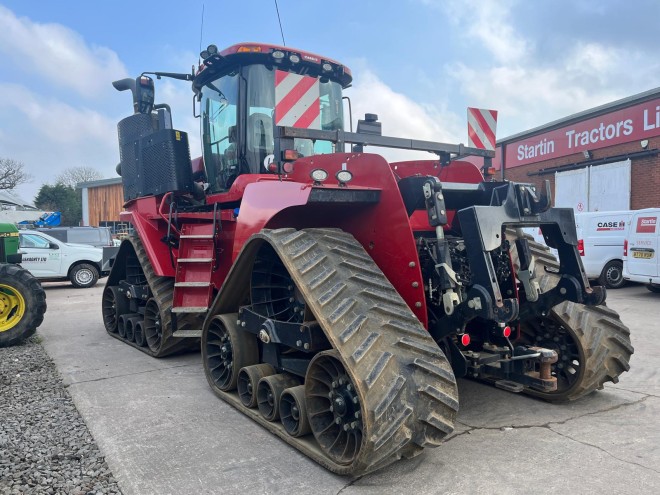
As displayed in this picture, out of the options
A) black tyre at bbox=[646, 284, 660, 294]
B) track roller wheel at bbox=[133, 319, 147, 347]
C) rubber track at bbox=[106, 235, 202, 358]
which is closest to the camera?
rubber track at bbox=[106, 235, 202, 358]

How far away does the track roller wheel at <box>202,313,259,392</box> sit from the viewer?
4.23 meters

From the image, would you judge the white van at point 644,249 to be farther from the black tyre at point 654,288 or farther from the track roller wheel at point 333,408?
the track roller wheel at point 333,408

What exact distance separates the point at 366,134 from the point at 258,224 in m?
1.08

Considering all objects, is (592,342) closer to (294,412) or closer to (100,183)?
(294,412)

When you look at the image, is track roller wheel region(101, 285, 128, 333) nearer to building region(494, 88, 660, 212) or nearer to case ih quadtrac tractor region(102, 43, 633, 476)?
case ih quadtrac tractor region(102, 43, 633, 476)

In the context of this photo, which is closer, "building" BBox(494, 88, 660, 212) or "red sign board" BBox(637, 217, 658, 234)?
"red sign board" BBox(637, 217, 658, 234)

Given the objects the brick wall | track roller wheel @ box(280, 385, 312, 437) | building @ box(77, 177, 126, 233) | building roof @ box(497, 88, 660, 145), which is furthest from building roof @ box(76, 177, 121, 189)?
track roller wheel @ box(280, 385, 312, 437)

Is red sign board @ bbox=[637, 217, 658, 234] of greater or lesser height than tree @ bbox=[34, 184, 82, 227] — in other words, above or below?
below

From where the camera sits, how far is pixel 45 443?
360 cm

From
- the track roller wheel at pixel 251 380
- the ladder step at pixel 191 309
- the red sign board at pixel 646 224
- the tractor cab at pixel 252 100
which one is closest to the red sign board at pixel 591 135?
the red sign board at pixel 646 224

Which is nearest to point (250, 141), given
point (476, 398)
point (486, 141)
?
point (486, 141)

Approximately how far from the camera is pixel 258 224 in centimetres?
389

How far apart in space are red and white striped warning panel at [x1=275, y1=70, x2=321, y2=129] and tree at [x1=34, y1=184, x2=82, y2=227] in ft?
170

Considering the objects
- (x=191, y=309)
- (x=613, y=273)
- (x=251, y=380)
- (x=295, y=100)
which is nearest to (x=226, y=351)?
(x=251, y=380)
